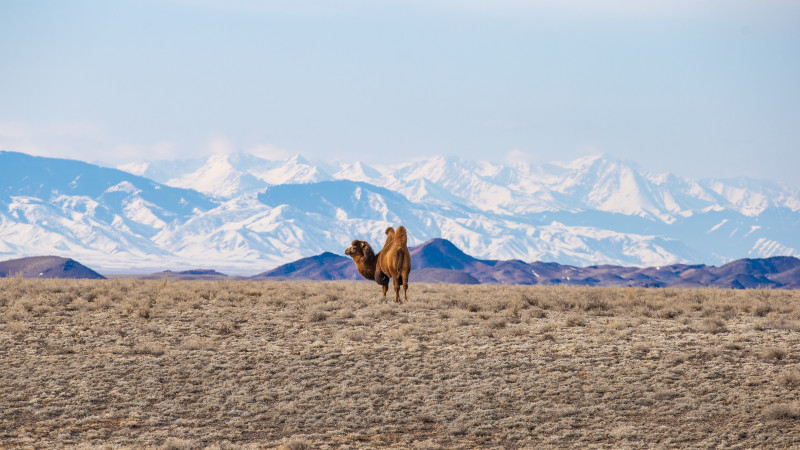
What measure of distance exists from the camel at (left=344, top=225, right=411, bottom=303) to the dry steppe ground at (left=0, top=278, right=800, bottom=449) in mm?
905

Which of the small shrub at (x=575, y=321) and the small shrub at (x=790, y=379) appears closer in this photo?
the small shrub at (x=790, y=379)

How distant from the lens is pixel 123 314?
28.4 metres

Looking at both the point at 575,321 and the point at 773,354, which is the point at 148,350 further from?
the point at 773,354

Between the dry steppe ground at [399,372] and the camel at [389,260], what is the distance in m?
0.91

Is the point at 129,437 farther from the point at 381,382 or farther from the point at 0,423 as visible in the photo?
the point at 381,382

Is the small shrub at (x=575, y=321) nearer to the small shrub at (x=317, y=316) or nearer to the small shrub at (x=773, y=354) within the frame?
the small shrub at (x=773, y=354)

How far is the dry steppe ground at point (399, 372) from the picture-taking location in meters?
17.5

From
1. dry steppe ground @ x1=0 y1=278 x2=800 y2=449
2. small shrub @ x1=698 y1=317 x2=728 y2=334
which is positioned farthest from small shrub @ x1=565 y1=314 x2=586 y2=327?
small shrub @ x1=698 y1=317 x2=728 y2=334

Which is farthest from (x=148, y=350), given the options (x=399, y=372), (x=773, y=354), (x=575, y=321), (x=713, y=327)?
(x=773, y=354)

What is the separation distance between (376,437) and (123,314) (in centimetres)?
1401

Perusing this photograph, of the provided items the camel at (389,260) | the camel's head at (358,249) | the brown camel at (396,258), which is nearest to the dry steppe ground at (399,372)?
the camel at (389,260)

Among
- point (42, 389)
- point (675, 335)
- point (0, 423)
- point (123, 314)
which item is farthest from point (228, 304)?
point (675, 335)

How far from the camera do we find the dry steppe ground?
1748 cm

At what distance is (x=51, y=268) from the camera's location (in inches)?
6585
